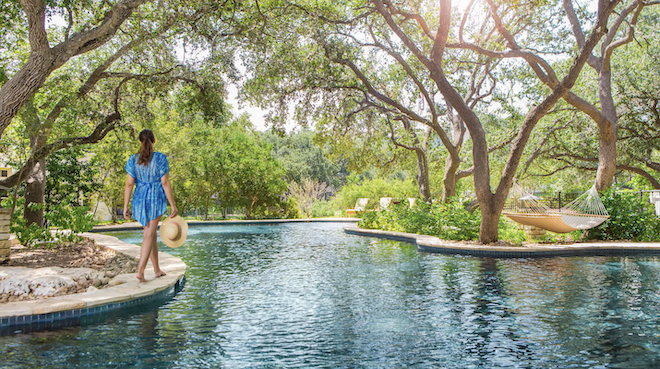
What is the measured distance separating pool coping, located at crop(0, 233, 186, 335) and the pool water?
17 cm

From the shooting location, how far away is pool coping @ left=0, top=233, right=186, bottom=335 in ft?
14.8

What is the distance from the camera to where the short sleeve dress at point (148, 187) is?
5691 mm

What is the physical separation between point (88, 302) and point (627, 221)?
11927mm

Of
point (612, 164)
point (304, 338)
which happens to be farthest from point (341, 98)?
point (304, 338)

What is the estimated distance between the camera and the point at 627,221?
11.9 metres

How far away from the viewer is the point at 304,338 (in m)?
4.15

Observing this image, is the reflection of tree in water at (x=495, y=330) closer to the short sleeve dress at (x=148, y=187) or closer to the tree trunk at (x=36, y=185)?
the short sleeve dress at (x=148, y=187)

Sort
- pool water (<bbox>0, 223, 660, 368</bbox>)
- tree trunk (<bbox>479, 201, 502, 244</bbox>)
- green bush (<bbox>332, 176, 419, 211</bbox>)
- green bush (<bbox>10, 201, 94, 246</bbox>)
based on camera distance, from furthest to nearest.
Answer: green bush (<bbox>332, 176, 419, 211</bbox>) → tree trunk (<bbox>479, 201, 502, 244</bbox>) → green bush (<bbox>10, 201, 94, 246</bbox>) → pool water (<bbox>0, 223, 660, 368</bbox>)

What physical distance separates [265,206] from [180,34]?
18441 mm

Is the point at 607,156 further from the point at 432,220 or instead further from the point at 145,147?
the point at 145,147

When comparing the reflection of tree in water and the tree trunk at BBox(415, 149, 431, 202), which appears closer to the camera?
the reflection of tree in water

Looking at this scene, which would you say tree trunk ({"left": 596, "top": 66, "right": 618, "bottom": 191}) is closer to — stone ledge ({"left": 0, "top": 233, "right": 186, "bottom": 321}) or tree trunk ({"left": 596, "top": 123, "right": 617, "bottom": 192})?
tree trunk ({"left": 596, "top": 123, "right": 617, "bottom": 192})

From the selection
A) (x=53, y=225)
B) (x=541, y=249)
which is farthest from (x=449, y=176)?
(x=53, y=225)

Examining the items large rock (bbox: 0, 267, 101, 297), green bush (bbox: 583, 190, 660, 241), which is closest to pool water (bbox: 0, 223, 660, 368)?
large rock (bbox: 0, 267, 101, 297)
